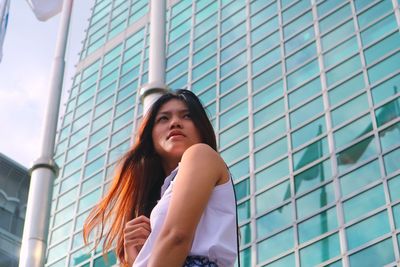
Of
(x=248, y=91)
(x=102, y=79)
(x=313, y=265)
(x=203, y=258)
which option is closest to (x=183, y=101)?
(x=203, y=258)

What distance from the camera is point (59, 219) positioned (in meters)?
45.0

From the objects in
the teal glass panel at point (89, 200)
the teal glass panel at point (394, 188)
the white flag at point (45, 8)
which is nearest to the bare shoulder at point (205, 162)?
the white flag at point (45, 8)

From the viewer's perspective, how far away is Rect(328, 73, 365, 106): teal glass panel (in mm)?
32875

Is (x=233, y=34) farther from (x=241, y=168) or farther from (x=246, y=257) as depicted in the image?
(x=246, y=257)

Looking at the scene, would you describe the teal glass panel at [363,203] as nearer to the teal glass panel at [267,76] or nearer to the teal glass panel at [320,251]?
the teal glass panel at [320,251]

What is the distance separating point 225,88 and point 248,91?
2.00 m

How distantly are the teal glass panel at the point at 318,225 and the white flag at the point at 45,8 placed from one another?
17.8 meters

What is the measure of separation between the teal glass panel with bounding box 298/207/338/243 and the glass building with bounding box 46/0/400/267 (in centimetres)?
5

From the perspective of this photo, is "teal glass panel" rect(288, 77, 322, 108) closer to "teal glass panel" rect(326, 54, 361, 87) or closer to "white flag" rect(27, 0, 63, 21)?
"teal glass panel" rect(326, 54, 361, 87)

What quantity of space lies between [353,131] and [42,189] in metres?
24.0

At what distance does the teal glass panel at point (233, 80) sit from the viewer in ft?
130

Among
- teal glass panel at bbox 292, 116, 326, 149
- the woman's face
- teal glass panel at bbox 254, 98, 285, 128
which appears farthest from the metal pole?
teal glass panel at bbox 254, 98, 285, 128

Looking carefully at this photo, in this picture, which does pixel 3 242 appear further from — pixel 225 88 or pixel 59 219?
pixel 225 88

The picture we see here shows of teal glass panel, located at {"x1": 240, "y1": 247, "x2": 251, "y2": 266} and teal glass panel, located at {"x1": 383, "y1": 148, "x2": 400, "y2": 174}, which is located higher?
teal glass panel, located at {"x1": 383, "y1": 148, "x2": 400, "y2": 174}
